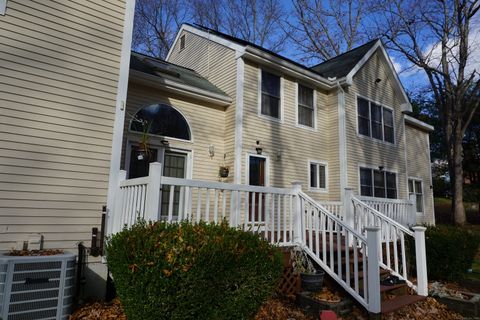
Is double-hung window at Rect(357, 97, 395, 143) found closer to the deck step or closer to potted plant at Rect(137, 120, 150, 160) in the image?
the deck step

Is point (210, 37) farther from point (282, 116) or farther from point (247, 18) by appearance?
point (247, 18)

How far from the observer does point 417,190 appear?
15.2 m

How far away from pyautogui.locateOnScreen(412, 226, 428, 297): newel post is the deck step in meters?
0.17

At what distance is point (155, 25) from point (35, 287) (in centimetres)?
2046

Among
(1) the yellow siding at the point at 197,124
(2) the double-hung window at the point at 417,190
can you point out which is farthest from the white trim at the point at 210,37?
(2) the double-hung window at the point at 417,190

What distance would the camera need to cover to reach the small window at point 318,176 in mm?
10617

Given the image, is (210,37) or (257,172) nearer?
(257,172)

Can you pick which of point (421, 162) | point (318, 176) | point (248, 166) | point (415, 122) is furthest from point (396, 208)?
point (421, 162)

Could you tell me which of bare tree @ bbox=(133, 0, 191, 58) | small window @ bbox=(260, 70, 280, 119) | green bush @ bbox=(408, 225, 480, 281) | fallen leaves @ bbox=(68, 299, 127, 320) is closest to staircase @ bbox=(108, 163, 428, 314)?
green bush @ bbox=(408, 225, 480, 281)

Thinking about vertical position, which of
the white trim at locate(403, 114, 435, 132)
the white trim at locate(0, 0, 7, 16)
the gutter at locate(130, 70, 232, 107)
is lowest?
the white trim at locate(0, 0, 7, 16)

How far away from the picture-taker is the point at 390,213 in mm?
8234

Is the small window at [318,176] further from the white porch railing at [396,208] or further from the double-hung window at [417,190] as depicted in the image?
the double-hung window at [417,190]

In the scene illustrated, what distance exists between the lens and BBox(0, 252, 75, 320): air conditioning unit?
11.3ft

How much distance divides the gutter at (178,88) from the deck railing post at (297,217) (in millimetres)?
4099
